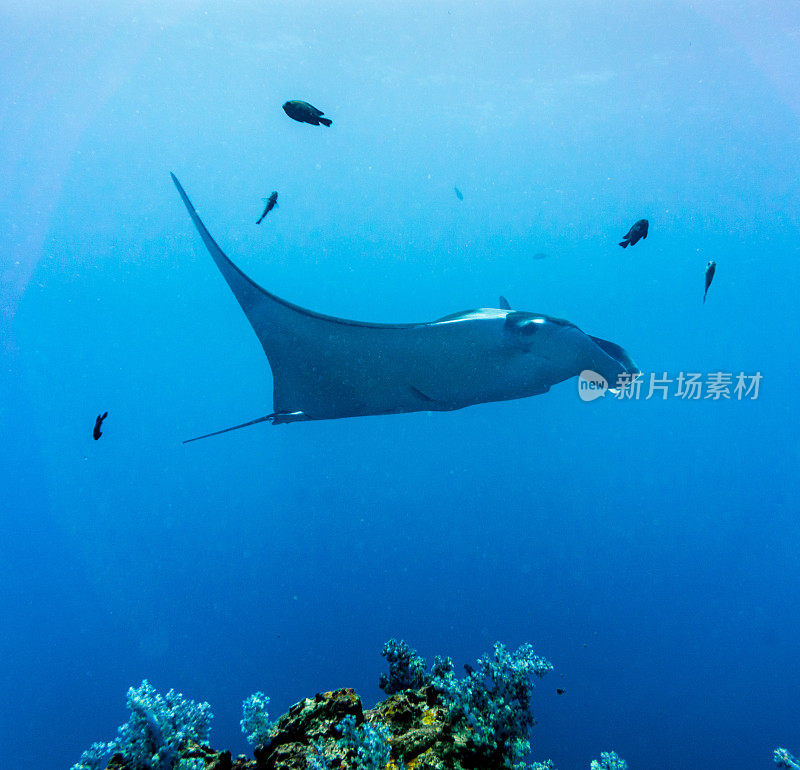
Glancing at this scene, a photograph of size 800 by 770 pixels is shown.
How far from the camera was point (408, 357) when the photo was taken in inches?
145

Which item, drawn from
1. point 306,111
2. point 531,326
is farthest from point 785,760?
point 306,111

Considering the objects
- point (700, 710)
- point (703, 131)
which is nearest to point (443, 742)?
point (700, 710)

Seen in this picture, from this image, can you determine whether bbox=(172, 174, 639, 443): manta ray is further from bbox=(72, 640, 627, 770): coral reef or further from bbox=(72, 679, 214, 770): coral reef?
bbox=(72, 640, 627, 770): coral reef

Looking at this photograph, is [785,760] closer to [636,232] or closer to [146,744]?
[636,232]

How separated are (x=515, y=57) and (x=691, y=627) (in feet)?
65.6

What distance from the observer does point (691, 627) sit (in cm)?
1405

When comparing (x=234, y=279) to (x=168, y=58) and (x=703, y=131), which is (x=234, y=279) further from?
(x=703, y=131)

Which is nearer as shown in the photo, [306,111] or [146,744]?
[146,744]

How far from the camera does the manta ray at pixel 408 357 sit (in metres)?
3.47

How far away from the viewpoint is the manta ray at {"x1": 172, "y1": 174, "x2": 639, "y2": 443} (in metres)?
3.47

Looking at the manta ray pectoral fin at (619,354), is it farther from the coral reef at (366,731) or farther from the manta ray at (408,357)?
the coral reef at (366,731)

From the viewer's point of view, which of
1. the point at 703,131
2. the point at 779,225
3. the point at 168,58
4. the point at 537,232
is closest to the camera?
the point at 168,58

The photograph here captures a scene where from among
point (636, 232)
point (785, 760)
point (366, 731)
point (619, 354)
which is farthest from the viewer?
point (636, 232)

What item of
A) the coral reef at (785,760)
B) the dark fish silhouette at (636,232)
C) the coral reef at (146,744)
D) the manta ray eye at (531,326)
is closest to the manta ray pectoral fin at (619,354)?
the manta ray eye at (531,326)
